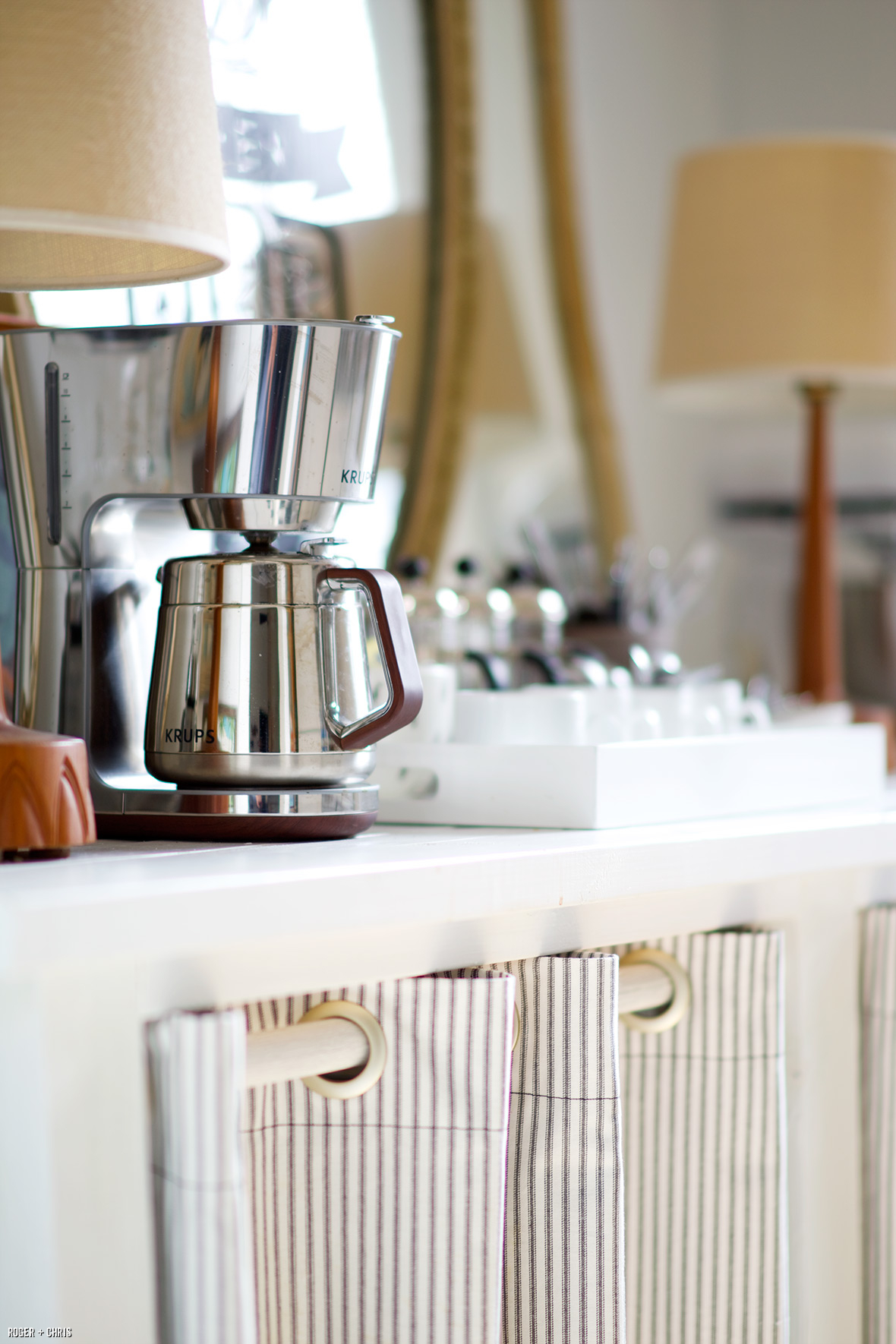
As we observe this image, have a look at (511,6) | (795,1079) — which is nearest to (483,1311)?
(795,1079)

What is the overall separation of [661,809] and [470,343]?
2.72ft

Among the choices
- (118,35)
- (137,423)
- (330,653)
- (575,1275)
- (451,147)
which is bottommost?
(575,1275)

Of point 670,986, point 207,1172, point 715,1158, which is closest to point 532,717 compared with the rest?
point 670,986

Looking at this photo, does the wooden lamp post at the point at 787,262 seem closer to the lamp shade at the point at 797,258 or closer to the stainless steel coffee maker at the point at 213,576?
the lamp shade at the point at 797,258

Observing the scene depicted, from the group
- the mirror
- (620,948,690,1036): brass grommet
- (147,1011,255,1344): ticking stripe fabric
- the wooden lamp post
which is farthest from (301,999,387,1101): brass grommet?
the wooden lamp post

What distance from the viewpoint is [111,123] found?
73 cm

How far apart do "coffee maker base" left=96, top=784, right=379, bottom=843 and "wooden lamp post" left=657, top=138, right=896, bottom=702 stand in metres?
1.09

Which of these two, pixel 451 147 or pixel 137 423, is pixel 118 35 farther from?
pixel 451 147

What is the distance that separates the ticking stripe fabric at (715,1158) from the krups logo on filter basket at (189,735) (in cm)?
31

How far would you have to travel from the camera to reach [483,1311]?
735 mm

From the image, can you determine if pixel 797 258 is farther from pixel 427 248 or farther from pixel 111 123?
pixel 111 123

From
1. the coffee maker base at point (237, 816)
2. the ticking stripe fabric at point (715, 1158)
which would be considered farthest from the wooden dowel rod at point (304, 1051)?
the ticking stripe fabric at point (715, 1158)

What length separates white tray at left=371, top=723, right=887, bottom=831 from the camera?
Result: 0.92 m

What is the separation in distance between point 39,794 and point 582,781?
1.15ft
